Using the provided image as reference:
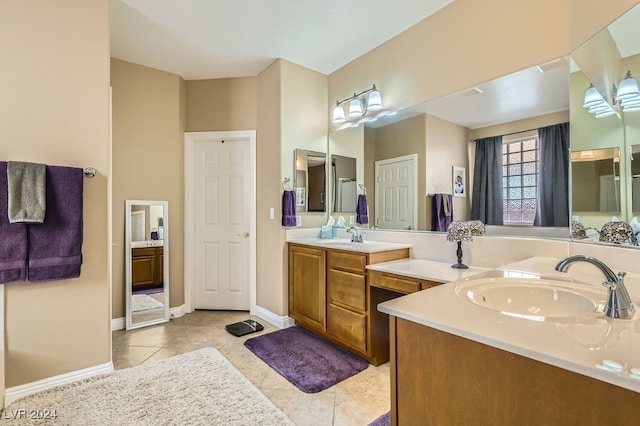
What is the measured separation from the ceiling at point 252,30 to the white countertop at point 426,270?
1971 mm

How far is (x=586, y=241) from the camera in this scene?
63.4 inches

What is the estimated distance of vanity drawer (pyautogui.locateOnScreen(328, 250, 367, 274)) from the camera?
2328 mm

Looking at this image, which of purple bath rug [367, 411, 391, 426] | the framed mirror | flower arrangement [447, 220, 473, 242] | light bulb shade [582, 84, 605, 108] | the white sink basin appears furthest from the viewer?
the framed mirror

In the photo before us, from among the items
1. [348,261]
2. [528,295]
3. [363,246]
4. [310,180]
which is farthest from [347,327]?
[310,180]

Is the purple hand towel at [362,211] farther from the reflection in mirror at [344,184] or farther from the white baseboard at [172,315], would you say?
→ the white baseboard at [172,315]

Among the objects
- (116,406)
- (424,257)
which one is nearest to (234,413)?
(116,406)

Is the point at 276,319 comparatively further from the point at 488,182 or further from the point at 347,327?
the point at 488,182

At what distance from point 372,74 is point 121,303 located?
3422 mm

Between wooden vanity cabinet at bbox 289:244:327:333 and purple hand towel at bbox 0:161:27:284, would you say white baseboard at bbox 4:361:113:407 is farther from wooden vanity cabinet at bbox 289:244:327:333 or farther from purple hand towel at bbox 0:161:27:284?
wooden vanity cabinet at bbox 289:244:327:333

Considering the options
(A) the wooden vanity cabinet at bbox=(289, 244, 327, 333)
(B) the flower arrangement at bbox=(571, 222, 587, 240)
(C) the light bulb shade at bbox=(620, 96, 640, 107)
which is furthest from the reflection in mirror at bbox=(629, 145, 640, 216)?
(A) the wooden vanity cabinet at bbox=(289, 244, 327, 333)

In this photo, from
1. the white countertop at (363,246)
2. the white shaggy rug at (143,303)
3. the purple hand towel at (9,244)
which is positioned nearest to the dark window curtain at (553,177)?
the white countertop at (363,246)

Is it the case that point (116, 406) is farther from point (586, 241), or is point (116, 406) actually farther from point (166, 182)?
point (586, 241)

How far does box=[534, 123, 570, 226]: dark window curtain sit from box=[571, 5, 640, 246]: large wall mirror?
0.18 ft

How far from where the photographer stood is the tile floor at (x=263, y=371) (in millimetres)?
1772
